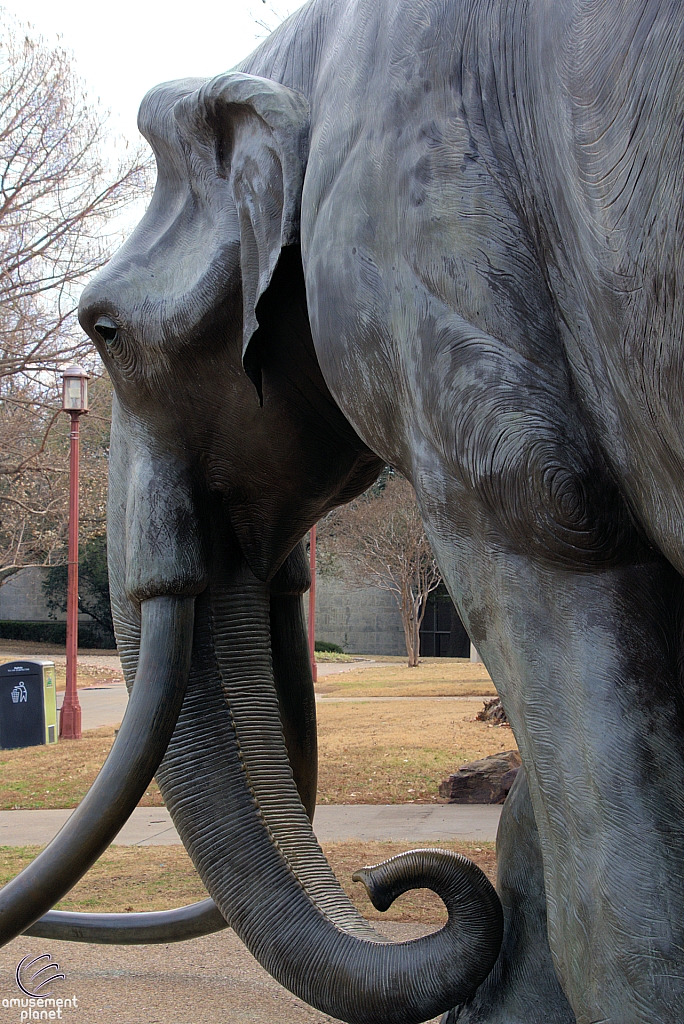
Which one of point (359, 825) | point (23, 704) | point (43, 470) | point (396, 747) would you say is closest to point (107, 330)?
point (359, 825)

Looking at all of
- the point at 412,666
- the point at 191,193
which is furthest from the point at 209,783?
the point at 412,666

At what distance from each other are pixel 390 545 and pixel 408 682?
6089 millimetres

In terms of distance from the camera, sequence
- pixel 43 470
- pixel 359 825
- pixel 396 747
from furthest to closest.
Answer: pixel 43 470, pixel 396 747, pixel 359 825

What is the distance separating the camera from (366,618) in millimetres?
31719

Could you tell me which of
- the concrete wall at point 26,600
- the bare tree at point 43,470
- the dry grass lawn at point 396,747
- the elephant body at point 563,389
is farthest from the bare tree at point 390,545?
the elephant body at point 563,389

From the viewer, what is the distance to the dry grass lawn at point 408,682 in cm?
1622

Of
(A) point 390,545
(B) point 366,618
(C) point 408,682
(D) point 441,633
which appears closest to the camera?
(C) point 408,682

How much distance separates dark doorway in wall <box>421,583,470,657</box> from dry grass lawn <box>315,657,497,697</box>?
8167 millimetres

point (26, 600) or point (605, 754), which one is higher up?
point (26, 600)

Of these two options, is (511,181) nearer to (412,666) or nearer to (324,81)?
(324,81)

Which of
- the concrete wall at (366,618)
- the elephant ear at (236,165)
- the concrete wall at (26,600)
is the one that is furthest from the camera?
the concrete wall at (26,600)

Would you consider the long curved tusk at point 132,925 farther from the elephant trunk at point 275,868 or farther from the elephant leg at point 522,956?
the elephant leg at point 522,956

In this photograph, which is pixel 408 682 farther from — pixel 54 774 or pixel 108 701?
pixel 54 774

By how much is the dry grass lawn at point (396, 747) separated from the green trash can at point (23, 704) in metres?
2.91
